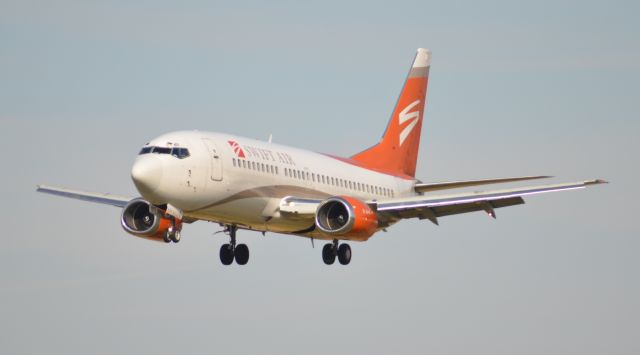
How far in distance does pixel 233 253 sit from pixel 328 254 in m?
4.02

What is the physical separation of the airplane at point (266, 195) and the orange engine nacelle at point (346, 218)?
0.04 m

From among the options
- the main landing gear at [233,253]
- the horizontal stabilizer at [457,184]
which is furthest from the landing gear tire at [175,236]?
the horizontal stabilizer at [457,184]

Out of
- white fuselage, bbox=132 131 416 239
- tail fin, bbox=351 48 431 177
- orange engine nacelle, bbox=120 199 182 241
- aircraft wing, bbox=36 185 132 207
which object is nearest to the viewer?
white fuselage, bbox=132 131 416 239

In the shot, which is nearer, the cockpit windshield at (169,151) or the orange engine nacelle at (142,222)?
the cockpit windshield at (169,151)

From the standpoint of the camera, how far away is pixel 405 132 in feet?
239

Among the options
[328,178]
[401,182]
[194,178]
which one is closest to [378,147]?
[401,182]

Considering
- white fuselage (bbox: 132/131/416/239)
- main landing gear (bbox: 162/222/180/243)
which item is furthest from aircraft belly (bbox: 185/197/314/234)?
main landing gear (bbox: 162/222/180/243)

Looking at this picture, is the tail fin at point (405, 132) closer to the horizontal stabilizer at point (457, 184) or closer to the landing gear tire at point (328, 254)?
the horizontal stabilizer at point (457, 184)

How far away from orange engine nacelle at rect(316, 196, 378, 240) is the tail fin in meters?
9.78

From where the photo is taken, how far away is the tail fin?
69.5 m

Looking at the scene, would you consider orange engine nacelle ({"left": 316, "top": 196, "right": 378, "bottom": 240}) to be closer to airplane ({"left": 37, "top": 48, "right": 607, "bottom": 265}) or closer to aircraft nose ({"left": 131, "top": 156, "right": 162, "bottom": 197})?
airplane ({"left": 37, "top": 48, "right": 607, "bottom": 265})

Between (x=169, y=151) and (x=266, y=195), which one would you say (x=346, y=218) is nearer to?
(x=266, y=195)

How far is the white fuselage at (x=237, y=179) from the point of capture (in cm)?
5222

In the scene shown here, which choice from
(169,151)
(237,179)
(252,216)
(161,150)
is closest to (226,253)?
(252,216)
